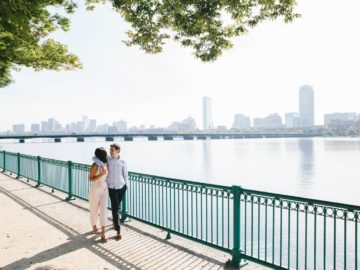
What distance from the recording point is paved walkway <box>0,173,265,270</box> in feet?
21.4

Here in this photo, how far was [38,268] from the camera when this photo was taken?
625 cm

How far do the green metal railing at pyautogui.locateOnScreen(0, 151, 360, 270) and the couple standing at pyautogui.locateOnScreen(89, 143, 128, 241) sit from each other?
0.89 metres

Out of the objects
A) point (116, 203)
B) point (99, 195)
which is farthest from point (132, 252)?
point (99, 195)

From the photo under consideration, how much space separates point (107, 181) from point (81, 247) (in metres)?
1.55

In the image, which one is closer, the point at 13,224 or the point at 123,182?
the point at 123,182

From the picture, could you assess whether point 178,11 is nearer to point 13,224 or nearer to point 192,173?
point 13,224

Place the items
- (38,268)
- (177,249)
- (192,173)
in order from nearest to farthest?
(38,268) < (177,249) < (192,173)

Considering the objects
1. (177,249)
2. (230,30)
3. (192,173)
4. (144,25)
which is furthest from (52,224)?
(192,173)

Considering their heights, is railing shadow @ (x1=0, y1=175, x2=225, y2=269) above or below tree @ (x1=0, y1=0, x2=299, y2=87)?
below

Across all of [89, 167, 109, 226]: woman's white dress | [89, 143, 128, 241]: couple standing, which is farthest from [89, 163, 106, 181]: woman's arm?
[89, 167, 109, 226]: woman's white dress

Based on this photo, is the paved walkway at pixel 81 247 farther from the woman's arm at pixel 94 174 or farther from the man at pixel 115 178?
→ the woman's arm at pixel 94 174

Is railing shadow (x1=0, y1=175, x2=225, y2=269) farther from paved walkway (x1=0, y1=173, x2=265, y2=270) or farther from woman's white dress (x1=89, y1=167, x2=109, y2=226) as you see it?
woman's white dress (x1=89, y1=167, x2=109, y2=226)

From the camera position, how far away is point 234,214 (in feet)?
21.7

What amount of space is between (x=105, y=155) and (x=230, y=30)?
5.63m
